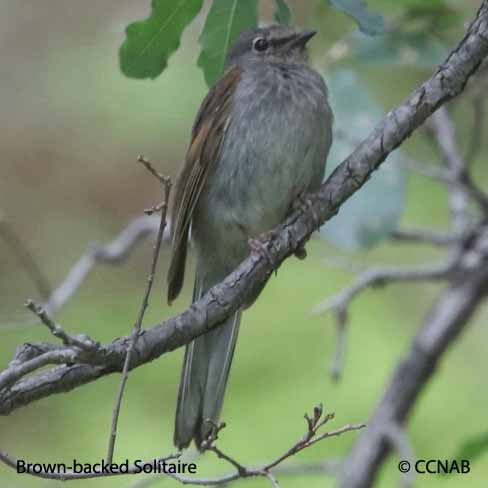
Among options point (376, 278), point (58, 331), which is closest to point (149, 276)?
point (58, 331)

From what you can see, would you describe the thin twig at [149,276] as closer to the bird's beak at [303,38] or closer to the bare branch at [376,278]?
the bird's beak at [303,38]

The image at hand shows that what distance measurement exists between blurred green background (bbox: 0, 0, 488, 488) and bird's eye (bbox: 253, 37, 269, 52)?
0.33m

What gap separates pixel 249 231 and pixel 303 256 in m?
0.51

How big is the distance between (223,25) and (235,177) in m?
0.91

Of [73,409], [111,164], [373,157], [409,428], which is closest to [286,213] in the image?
[373,157]

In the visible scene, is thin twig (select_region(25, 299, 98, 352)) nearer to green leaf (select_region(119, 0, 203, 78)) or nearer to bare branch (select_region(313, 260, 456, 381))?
green leaf (select_region(119, 0, 203, 78))

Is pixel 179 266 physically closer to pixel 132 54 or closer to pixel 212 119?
pixel 212 119

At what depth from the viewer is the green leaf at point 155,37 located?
13.4 feet

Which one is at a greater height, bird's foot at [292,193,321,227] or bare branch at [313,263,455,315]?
bare branch at [313,263,455,315]

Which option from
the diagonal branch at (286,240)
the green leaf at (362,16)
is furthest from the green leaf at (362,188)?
the green leaf at (362,16)

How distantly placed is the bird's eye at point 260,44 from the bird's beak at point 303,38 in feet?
0.42

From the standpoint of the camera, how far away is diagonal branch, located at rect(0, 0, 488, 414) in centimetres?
379

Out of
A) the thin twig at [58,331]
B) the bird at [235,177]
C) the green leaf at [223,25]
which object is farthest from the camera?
the bird at [235,177]

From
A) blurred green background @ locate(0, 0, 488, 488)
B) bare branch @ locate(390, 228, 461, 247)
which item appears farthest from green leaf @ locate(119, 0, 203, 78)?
bare branch @ locate(390, 228, 461, 247)
